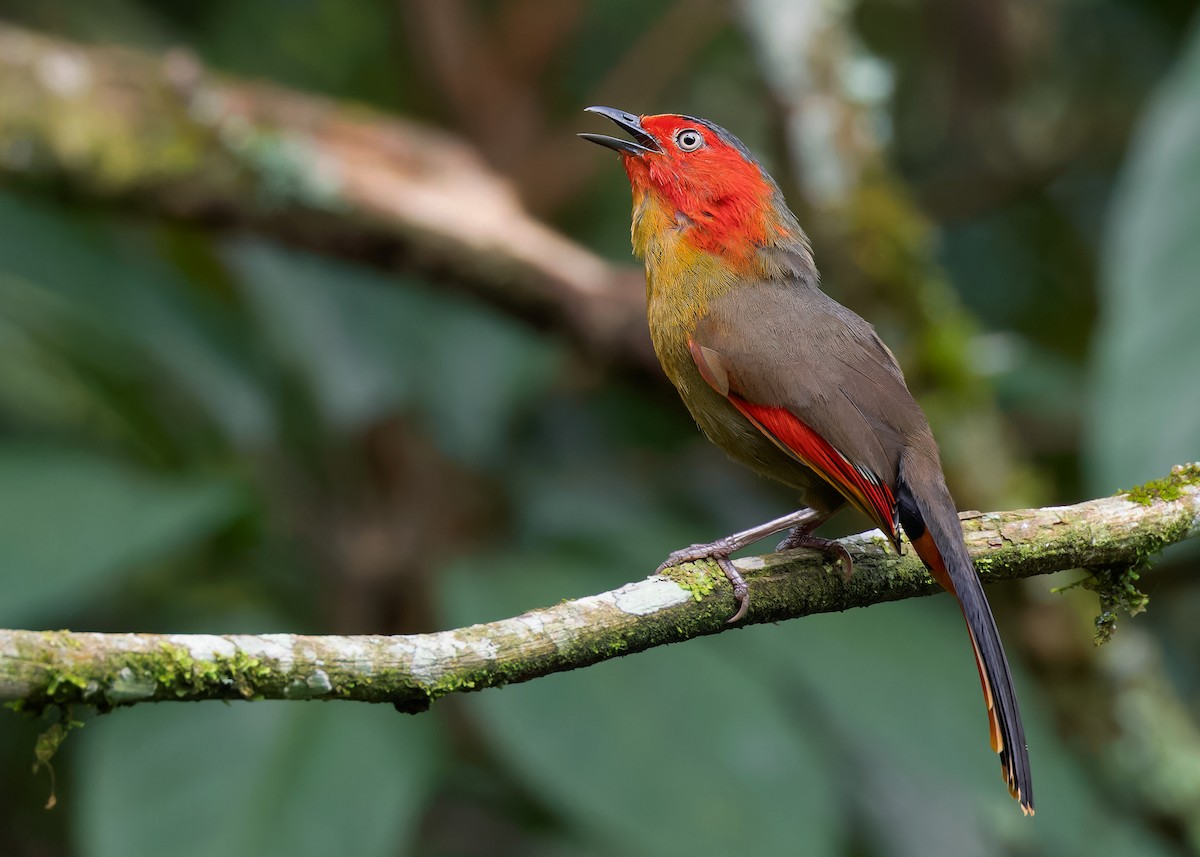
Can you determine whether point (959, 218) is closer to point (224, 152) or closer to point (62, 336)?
point (224, 152)

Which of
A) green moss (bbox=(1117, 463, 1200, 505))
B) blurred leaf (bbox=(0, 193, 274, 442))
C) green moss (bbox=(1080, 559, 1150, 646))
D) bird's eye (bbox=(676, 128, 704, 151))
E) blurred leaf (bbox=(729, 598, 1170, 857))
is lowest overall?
green moss (bbox=(1080, 559, 1150, 646))

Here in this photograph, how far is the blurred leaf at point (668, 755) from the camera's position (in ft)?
13.6

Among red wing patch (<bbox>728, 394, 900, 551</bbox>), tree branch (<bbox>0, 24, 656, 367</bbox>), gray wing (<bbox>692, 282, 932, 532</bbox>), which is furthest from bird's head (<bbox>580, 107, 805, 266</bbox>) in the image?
tree branch (<bbox>0, 24, 656, 367</bbox>)

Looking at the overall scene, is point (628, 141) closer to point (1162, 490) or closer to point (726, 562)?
point (726, 562)

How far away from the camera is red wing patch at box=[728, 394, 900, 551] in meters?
2.63

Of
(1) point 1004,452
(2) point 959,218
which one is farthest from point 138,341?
(2) point 959,218

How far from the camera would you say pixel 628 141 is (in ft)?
11.7

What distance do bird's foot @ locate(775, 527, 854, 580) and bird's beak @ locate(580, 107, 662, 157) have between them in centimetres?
119

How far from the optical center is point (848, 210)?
544cm

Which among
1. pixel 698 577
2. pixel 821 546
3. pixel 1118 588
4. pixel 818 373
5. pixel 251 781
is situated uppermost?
pixel 818 373

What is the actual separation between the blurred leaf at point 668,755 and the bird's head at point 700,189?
176 centimetres

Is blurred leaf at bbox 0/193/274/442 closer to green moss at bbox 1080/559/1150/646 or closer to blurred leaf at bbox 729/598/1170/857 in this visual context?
blurred leaf at bbox 729/598/1170/857

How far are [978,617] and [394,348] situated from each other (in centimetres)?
412

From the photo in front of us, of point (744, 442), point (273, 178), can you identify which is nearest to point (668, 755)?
point (744, 442)
